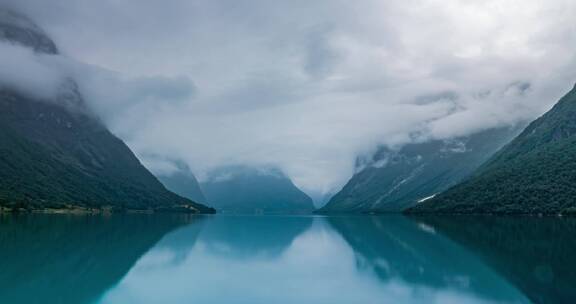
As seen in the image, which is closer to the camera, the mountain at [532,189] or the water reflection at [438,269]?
the water reflection at [438,269]

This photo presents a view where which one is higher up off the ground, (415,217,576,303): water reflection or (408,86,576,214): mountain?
(408,86,576,214): mountain

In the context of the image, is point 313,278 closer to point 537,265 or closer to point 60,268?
point 537,265

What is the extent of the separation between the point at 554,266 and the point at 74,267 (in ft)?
119

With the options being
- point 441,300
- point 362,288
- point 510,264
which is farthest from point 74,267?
point 510,264

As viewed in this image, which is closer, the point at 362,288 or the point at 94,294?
the point at 94,294

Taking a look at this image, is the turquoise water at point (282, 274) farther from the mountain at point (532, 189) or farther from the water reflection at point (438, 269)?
the mountain at point (532, 189)

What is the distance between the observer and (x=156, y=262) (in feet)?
→ 135

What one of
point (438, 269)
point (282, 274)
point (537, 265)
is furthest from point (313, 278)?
point (537, 265)

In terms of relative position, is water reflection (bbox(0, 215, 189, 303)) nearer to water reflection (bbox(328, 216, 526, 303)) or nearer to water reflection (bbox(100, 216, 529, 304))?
water reflection (bbox(100, 216, 529, 304))

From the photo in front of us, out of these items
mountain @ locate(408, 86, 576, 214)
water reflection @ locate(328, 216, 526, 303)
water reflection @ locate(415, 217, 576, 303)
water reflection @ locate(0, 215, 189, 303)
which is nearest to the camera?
water reflection @ locate(0, 215, 189, 303)

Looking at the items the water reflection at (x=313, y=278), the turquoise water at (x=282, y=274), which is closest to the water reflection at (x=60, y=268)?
the turquoise water at (x=282, y=274)

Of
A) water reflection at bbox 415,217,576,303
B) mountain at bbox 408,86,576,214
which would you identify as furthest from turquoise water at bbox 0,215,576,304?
mountain at bbox 408,86,576,214

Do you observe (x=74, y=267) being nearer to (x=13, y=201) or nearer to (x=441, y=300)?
(x=441, y=300)

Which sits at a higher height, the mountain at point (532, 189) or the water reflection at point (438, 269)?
the mountain at point (532, 189)
